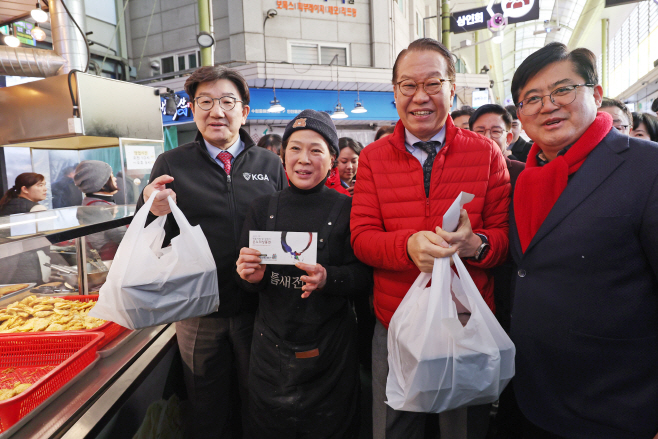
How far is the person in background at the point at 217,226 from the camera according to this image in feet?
5.86

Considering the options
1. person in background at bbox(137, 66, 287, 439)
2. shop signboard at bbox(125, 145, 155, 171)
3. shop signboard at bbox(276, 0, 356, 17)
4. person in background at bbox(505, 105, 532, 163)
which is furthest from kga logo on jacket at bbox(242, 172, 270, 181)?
shop signboard at bbox(276, 0, 356, 17)

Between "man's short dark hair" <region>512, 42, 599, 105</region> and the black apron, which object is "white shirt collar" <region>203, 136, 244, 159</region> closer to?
the black apron

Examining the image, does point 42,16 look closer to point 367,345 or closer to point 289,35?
point 367,345

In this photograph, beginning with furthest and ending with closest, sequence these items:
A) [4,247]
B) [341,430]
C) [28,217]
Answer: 1. [28,217]
2. [341,430]
3. [4,247]

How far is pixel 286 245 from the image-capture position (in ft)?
4.59

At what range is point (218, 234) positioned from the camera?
1.79 m

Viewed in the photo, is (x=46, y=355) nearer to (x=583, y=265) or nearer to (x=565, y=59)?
(x=583, y=265)

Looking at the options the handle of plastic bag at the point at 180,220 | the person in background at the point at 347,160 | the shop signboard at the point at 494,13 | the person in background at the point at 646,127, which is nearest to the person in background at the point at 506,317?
the handle of plastic bag at the point at 180,220

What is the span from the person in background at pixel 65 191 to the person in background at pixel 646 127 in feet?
23.7

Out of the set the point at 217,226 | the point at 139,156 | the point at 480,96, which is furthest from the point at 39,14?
the point at 480,96

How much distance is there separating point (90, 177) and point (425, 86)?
2.52 metres

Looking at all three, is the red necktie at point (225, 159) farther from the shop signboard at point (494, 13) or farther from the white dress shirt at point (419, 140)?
the shop signboard at point (494, 13)

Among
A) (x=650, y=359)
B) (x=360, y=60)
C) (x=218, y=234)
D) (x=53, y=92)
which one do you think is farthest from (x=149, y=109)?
(x=360, y=60)

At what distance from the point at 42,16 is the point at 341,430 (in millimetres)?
5058
